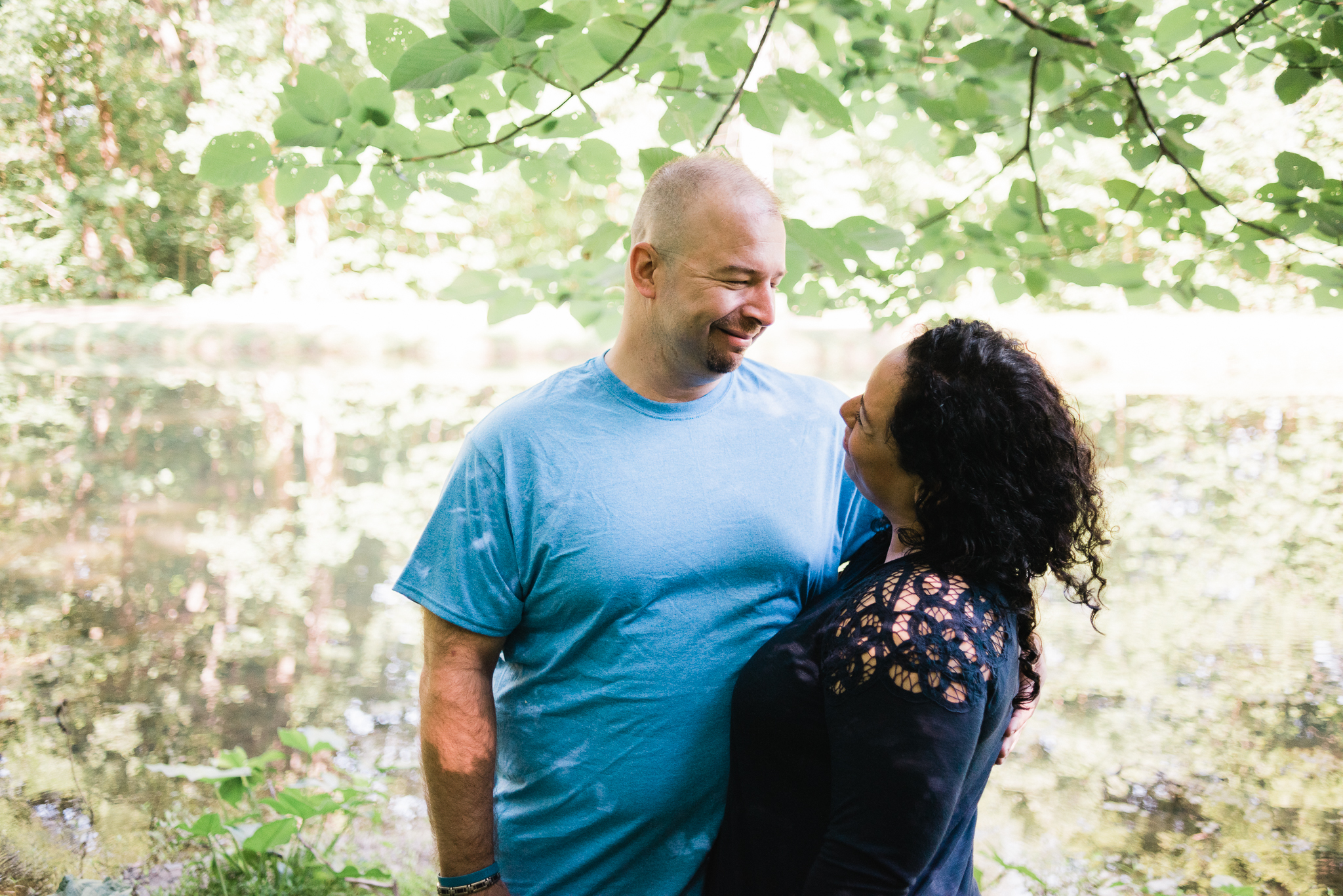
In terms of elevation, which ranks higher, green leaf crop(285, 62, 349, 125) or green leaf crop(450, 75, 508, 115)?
green leaf crop(450, 75, 508, 115)

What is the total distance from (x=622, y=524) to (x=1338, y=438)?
43.9 ft

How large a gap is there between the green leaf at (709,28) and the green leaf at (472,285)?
0.67 m

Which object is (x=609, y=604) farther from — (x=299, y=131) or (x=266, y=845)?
(x=266, y=845)

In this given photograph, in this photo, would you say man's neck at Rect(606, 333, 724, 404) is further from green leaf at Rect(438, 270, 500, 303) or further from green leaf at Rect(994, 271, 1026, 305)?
green leaf at Rect(994, 271, 1026, 305)

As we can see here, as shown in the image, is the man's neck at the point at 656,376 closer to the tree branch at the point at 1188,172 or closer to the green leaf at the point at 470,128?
the green leaf at the point at 470,128

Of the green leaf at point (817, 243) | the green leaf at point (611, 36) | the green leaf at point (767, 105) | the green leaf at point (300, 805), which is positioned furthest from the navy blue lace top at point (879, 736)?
the green leaf at point (300, 805)

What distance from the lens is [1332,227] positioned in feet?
6.63

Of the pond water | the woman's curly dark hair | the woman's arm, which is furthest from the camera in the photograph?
the pond water

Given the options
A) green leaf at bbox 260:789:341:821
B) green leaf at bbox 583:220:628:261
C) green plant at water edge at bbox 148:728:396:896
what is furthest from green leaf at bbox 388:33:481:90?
green leaf at bbox 260:789:341:821

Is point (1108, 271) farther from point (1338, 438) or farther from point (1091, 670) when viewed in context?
point (1338, 438)

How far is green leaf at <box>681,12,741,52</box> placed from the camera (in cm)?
188

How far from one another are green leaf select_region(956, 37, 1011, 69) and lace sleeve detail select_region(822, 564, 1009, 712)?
118 cm

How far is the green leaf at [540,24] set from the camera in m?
1.60

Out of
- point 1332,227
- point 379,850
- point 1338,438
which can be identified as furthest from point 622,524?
point 1338,438
